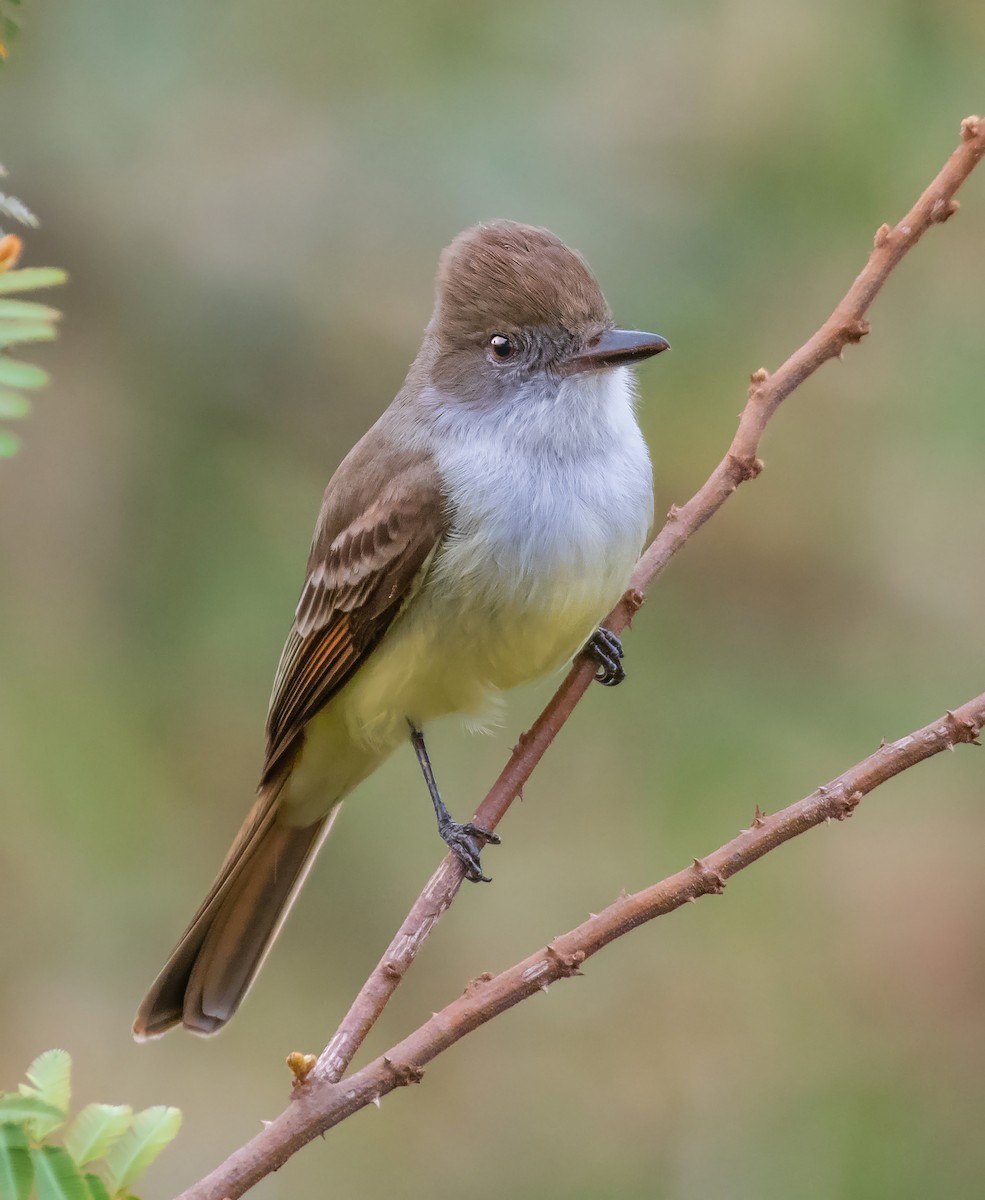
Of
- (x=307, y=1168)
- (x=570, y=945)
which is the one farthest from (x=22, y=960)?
(x=570, y=945)

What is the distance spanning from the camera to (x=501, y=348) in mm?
3535

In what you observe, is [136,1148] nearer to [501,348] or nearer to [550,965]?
[550,965]

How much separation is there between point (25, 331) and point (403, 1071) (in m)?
1.01

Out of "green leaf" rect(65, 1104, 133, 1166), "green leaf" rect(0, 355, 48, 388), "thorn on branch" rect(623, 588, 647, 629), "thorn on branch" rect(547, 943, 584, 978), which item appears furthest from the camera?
"thorn on branch" rect(623, 588, 647, 629)

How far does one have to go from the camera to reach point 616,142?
4.84 m

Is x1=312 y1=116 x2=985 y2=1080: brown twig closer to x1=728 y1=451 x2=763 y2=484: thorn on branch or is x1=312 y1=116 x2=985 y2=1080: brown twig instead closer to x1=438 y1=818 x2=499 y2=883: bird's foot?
x1=728 y1=451 x2=763 y2=484: thorn on branch

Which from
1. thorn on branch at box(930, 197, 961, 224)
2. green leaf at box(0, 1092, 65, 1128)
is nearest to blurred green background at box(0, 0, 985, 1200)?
thorn on branch at box(930, 197, 961, 224)

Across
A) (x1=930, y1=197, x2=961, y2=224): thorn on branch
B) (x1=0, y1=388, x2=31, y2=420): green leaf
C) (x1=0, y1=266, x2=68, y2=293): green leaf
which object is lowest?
(x1=0, y1=388, x2=31, y2=420): green leaf

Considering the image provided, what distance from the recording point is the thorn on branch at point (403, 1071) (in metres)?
1.82

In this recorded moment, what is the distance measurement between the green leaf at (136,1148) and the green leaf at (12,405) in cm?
75

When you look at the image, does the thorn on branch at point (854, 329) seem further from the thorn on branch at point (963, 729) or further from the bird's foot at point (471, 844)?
the bird's foot at point (471, 844)

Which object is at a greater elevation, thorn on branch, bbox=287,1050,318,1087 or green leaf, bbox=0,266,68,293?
green leaf, bbox=0,266,68,293

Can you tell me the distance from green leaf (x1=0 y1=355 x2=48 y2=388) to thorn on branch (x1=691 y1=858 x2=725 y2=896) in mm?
1081

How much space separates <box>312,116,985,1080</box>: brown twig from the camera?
2.03m
